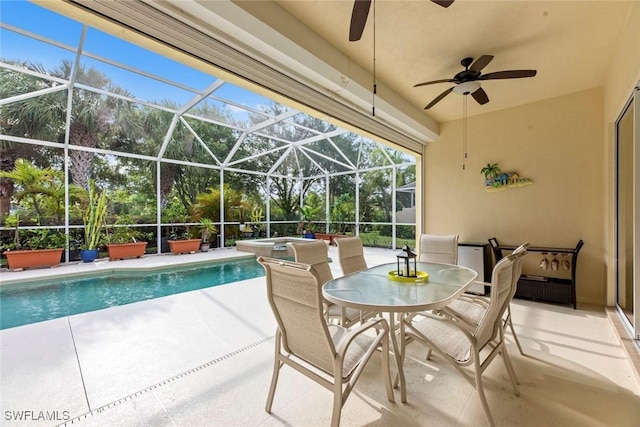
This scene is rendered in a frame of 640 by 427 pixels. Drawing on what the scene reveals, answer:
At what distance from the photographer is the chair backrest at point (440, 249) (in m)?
3.45

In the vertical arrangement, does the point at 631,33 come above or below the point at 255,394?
above

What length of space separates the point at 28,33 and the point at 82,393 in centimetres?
505

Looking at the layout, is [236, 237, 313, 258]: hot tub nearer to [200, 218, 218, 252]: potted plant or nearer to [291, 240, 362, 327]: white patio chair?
[200, 218, 218, 252]: potted plant

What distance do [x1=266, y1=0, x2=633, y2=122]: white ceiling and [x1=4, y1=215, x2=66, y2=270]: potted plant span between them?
7.72 meters

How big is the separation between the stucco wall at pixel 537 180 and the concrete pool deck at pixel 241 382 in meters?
1.38

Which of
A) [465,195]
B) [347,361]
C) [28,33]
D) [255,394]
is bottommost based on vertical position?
[255,394]

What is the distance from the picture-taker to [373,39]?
117 inches

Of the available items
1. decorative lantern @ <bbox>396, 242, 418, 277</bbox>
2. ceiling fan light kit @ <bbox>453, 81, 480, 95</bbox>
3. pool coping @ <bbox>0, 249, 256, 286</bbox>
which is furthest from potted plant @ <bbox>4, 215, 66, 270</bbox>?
ceiling fan light kit @ <bbox>453, 81, 480, 95</bbox>

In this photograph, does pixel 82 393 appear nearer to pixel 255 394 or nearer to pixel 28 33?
pixel 255 394

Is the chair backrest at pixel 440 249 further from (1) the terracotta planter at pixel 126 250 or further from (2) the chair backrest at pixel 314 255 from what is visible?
(1) the terracotta planter at pixel 126 250

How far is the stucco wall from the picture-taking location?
4.17 m

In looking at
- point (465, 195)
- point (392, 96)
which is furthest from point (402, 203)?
point (392, 96)

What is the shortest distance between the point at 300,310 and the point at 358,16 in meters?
1.99

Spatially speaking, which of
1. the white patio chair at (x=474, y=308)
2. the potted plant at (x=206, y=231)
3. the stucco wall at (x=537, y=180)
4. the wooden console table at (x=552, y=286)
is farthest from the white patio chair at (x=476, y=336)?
the potted plant at (x=206, y=231)
